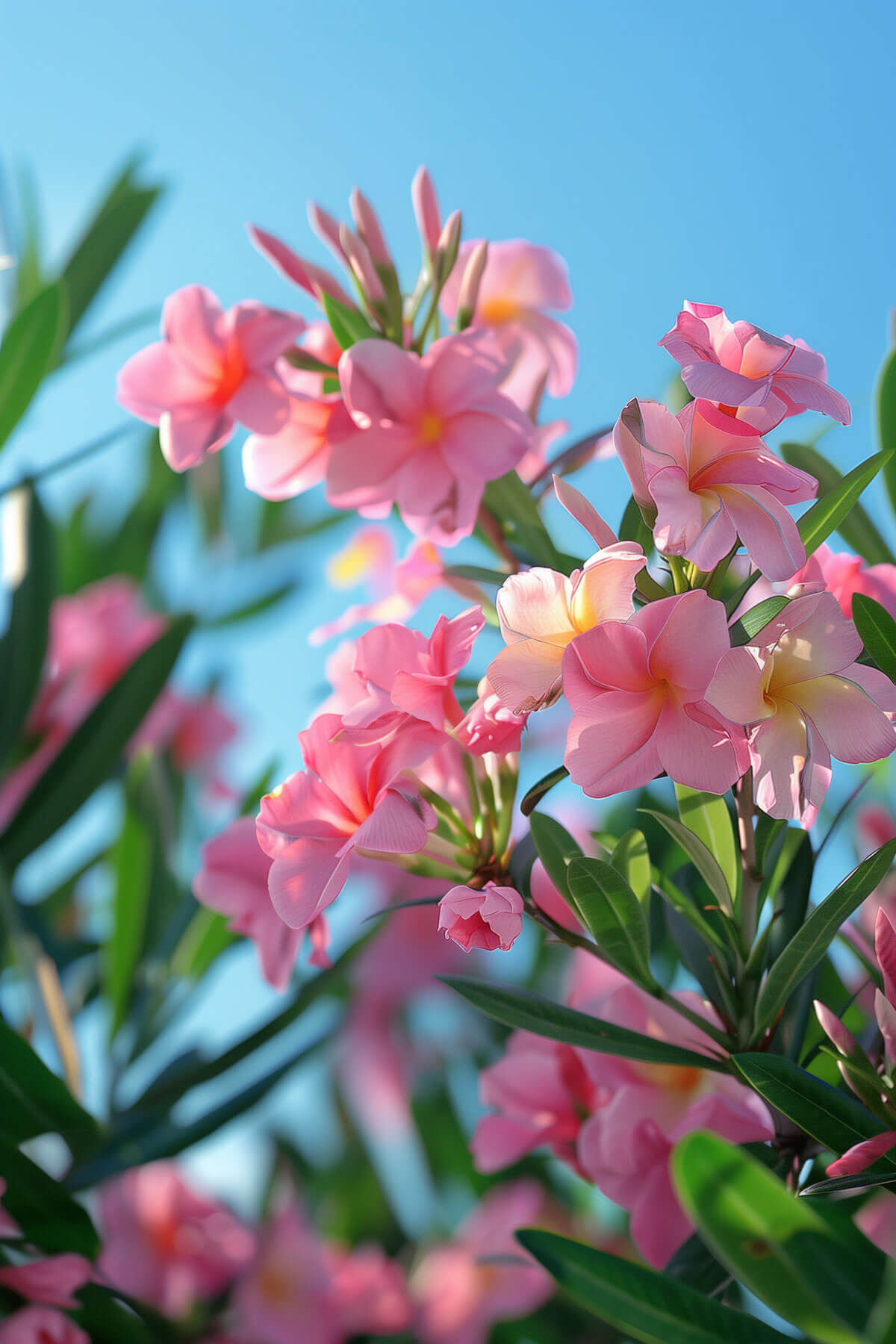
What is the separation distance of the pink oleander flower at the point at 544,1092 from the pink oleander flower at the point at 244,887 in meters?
0.16

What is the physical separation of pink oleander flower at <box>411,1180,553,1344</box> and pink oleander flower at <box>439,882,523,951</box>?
915mm

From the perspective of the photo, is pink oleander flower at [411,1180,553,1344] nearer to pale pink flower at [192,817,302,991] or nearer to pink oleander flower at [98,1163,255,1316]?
pink oleander flower at [98,1163,255,1316]

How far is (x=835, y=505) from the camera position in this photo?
53 centimetres

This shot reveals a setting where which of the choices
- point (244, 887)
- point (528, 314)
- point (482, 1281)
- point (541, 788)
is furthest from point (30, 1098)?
point (482, 1281)

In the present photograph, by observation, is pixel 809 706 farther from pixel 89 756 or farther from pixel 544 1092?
pixel 89 756

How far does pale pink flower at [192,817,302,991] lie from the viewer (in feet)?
2.29

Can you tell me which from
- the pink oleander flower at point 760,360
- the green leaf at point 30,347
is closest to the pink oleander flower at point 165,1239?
the green leaf at point 30,347

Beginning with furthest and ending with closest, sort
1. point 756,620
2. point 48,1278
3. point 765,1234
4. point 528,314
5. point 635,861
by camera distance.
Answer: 1. point 528,314
2. point 48,1278
3. point 635,861
4. point 756,620
5. point 765,1234

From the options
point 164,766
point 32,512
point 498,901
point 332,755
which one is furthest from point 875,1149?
point 164,766

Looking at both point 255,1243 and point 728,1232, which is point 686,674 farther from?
point 255,1243

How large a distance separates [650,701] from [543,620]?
59 millimetres

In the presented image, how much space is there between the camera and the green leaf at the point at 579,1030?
0.53 meters

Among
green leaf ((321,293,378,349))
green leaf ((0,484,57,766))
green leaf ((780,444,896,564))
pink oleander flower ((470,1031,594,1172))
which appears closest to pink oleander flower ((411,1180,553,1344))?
pink oleander flower ((470,1031,594,1172))

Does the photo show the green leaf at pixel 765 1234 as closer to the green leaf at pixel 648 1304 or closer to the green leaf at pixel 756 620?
the green leaf at pixel 648 1304
